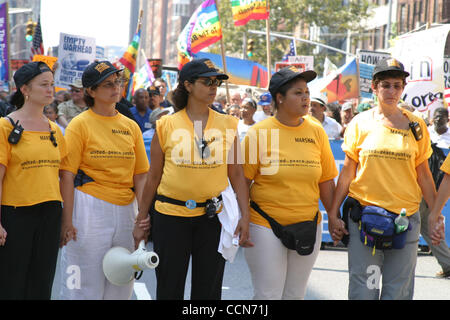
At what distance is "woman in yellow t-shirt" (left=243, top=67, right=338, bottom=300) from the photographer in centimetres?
466

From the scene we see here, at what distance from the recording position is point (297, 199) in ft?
15.3

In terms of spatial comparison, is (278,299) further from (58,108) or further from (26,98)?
(58,108)

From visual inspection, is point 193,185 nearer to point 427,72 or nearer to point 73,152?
point 73,152

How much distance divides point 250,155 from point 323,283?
10.0 feet

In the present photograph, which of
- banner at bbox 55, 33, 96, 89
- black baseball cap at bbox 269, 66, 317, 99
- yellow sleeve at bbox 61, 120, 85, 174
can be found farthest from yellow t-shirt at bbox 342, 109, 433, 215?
banner at bbox 55, 33, 96, 89

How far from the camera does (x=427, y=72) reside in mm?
12633

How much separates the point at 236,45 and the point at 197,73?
50279mm

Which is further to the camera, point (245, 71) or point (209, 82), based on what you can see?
point (245, 71)

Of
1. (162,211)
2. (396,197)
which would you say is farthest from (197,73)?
(396,197)

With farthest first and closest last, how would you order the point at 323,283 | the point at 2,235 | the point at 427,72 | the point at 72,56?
1. the point at 72,56
2. the point at 427,72
3. the point at 323,283
4. the point at 2,235

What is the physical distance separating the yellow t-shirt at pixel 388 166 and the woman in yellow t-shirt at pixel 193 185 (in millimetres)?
837

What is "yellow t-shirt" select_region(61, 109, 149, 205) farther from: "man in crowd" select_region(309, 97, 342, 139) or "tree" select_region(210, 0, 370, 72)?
"tree" select_region(210, 0, 370, 72)

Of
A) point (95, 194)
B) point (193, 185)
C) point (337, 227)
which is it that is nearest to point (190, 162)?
point (193, 185)

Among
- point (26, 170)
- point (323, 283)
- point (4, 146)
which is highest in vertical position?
point (4, 146)
